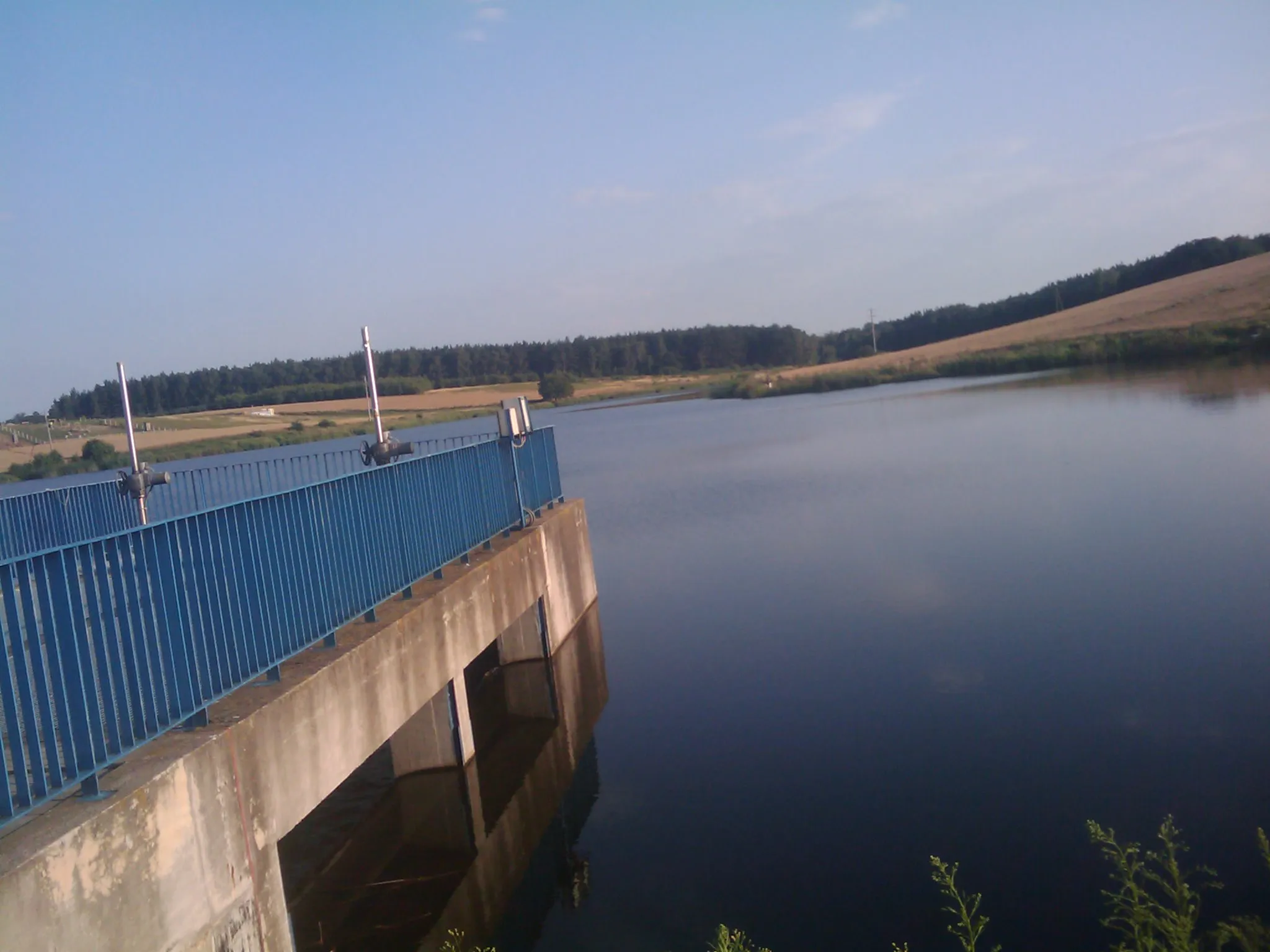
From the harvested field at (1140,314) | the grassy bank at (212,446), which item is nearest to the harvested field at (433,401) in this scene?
the grassy bank at (212,446)

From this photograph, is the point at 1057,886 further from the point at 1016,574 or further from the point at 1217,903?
the point at 1016,574

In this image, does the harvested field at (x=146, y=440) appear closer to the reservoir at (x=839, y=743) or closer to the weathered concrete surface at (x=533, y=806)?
the weathered concrete surface at (x=533, y=806)

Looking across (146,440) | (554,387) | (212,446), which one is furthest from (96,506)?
(554,387)

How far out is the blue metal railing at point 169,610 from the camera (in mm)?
4578

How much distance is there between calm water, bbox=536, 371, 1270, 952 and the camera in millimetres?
7113

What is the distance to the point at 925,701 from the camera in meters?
10.2

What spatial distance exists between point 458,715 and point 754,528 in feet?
35.7

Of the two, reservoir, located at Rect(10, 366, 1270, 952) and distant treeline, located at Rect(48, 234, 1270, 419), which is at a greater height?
distant treeline, located at Rect(48, 234, 1270, 419)

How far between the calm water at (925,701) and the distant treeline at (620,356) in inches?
247

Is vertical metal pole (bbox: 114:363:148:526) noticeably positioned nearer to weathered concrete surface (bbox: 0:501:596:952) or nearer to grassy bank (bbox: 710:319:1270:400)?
weathered concrete surface (bbox: 0:501:596:952)

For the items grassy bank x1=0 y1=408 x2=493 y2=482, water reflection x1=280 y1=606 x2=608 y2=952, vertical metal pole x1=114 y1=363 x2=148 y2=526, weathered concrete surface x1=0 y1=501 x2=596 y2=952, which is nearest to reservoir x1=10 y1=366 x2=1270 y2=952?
water reflection x1=280 y1=606 x2=608 y2=952

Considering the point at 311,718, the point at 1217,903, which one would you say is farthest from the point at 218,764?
the point at 1217,903

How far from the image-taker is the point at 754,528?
19.8 metres

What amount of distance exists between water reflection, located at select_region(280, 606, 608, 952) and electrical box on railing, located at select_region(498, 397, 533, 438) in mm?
3426
